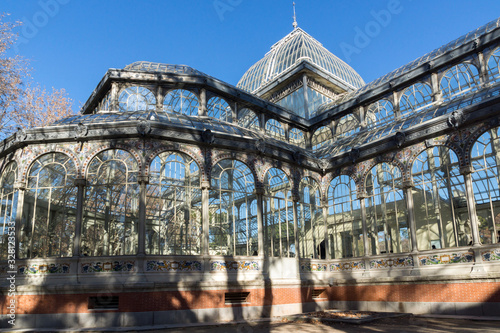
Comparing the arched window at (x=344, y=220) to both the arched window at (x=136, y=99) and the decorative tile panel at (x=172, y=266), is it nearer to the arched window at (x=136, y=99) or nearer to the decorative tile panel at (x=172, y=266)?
the decorative tile panel at (x=172, y=266)

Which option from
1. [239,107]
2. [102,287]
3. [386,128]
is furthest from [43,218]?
[386,128]

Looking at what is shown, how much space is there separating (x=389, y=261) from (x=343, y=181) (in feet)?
16.1

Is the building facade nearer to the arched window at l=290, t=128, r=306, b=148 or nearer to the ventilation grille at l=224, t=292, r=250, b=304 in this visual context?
the ventilation grille at l=224, t=292, r=250, b=304

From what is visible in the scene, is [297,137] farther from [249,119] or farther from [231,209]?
[231,209]

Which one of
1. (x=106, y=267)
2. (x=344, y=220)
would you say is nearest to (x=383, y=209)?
(x=344, y=220)

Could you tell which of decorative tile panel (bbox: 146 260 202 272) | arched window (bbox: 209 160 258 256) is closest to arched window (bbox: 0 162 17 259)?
decorative tile panel (bbox: 146 260 202 272)

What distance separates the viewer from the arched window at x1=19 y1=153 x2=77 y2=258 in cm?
1572

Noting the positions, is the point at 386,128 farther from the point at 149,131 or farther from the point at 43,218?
the point at 43,218

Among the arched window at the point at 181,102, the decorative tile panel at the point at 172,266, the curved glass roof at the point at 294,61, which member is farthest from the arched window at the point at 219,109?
the decorative tile panel at the point at 172,266

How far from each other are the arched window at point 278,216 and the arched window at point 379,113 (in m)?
7.82

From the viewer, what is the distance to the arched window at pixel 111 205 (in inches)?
631

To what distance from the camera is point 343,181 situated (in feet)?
69.2

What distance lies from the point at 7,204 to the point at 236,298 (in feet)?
34.2

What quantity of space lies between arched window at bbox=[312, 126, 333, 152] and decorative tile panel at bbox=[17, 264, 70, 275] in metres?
16.5
